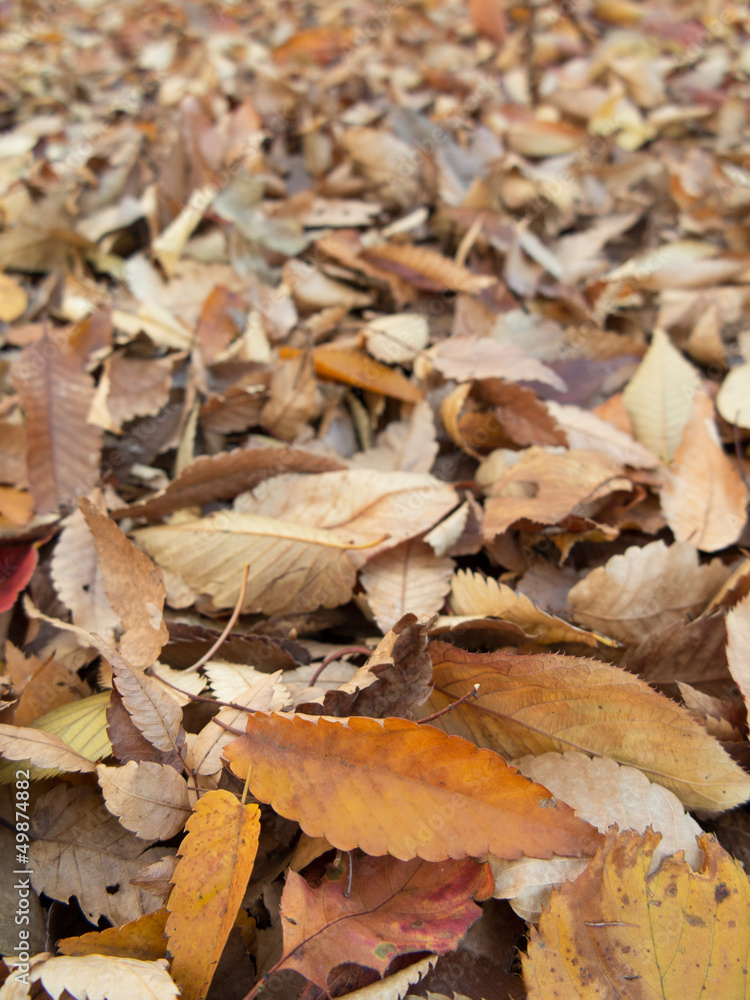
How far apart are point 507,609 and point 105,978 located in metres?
0.57

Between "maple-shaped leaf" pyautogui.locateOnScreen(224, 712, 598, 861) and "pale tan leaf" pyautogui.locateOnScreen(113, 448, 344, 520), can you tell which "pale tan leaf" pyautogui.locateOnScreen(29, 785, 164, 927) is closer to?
"maple-shaped leaf" pyautogui.locateOnScreen(224, 712, 598, 861)

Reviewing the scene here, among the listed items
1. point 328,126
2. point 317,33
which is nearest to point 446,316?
point 328,126

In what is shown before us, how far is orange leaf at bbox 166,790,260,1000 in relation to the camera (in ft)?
1.97

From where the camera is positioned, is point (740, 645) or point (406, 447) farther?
point (406, 447)

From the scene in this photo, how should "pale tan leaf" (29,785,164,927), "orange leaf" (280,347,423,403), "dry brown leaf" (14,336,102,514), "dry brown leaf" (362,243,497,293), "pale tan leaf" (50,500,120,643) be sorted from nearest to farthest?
"pale tan leaf" (29,785,164,927) < "pale tan leaf" (50,500,120,643) < "dry brown leaf" (14,336,102,514) < "orange leaf" (280,347,423,403) < "dry brown leaf" (362,243,497,293)

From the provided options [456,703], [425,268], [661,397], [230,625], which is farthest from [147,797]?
[425,268]

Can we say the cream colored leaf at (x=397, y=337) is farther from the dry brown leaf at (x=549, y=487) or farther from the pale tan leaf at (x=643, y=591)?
the pale tan leaf at (x=643, y=591)

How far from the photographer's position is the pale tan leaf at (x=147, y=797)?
664 millimetres

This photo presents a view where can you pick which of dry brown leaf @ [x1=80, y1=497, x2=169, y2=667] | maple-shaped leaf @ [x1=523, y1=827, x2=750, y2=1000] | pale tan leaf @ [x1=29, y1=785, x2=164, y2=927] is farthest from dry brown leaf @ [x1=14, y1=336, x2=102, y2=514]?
maple-shaped leaf @ [x1=523, y1=827, x2=750, y2=1000]

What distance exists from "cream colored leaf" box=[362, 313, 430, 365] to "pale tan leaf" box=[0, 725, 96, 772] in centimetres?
83

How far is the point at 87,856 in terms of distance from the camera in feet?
2.39

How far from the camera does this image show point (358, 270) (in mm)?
1467

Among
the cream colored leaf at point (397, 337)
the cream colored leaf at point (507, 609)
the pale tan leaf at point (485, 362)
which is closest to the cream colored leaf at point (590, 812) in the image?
the cream colored leaf at point (507, 609)

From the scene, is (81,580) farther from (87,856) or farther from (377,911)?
(377,911)
